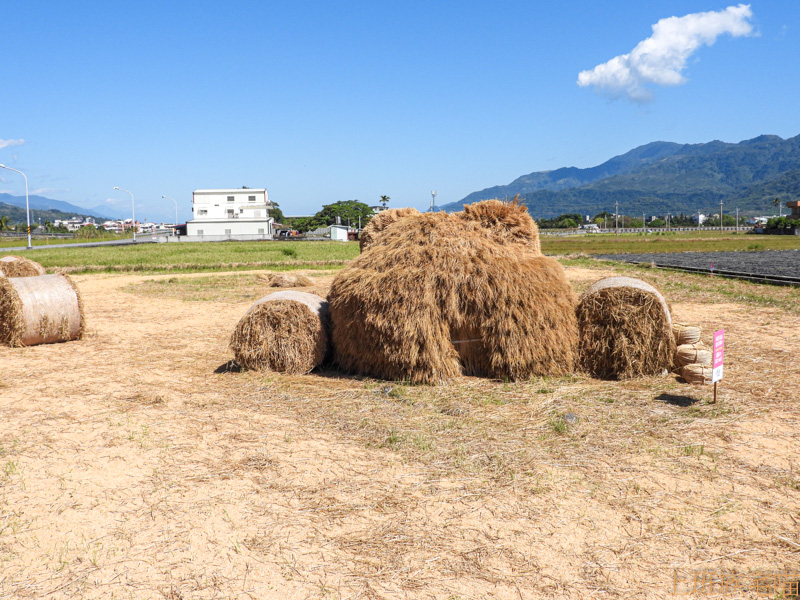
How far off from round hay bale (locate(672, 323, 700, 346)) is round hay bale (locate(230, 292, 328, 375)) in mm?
5413

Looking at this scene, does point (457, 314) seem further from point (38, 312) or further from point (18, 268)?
point (18, 268)

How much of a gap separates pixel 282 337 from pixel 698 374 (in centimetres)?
607

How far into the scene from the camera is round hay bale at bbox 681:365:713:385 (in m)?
7.76

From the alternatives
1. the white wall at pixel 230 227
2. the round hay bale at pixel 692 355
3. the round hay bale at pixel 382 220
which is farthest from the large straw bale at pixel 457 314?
the white wall at pixel 230 227

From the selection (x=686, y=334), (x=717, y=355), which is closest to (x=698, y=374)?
(x=686, y=334)

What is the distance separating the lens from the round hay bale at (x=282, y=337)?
28.7ft

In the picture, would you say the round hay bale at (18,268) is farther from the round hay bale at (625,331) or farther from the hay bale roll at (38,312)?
the round hay bale at (625,331)

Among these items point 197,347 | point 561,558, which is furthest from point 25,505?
point 197,347

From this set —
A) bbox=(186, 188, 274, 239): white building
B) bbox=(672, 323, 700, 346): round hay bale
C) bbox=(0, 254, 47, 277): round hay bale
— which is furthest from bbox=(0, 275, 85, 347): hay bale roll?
bbox=(186, 188, 274, 239): white building

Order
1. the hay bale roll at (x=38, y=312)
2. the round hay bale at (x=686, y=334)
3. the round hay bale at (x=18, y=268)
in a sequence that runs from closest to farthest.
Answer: the round hay bale at (x=686, y=334)
the hay bale roll at (x=38, y=312)
the round hay bale at (x=18, y=268)

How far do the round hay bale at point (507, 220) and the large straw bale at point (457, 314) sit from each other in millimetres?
801

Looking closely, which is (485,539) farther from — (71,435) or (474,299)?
(71,435)

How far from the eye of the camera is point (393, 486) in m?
4.96

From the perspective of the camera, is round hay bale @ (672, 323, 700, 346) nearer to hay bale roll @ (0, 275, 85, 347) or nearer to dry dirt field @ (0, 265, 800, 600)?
dry dirt field @ (0, 265, 800, 600)
